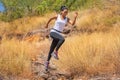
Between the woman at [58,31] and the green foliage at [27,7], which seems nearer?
the woman at [58,31]

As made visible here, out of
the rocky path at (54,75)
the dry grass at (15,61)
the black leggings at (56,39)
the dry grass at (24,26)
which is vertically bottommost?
the dry grass at (24,26)

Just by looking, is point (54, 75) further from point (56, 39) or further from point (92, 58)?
point (92, 58)

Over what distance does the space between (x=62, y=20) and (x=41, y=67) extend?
1.96 m

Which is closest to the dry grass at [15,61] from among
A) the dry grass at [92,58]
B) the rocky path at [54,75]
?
the rocky path at [54,75]

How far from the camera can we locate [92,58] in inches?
579

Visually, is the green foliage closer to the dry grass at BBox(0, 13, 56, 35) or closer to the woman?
the dry grass at BBox(0, 13, 56, 35)

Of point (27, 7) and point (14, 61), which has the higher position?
point (14, 61)

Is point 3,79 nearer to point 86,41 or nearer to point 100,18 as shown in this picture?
point 86,41

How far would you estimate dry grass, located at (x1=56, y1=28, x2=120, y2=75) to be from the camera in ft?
45.9

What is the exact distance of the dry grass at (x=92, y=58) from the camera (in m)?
14.0

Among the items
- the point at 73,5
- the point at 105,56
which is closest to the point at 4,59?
the point at 105,56

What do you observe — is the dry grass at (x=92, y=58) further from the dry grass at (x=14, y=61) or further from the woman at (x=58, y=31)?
the dry grass at (x=14, y=61)

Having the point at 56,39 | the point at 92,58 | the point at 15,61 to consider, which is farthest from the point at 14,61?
the point at 92,58

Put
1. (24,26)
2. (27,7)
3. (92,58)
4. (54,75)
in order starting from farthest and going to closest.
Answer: (27,7) → (24,26) → (92,58) → (54,75)
